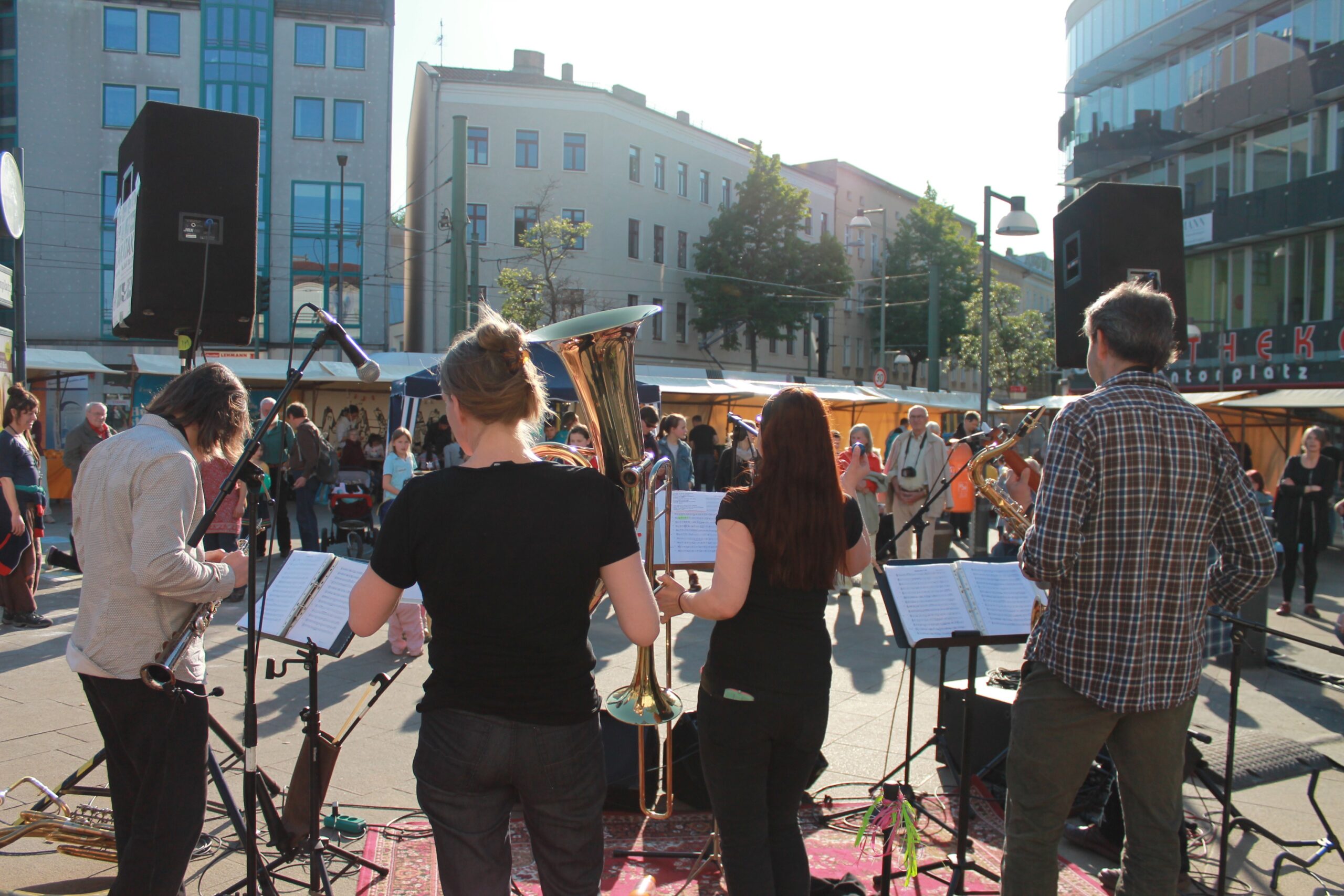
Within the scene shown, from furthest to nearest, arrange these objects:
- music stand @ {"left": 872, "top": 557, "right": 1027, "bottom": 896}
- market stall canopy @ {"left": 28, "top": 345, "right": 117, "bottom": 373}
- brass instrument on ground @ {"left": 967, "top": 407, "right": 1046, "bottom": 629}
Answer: market stall canopy @ {"left": 28, "top": 345, "right": 117, "bottom": 373} → brass instrument on ground @ {"left": 967, "top": 407, "right": 1046, "bottom": 629} → music stand @ {"left": 872, "top": 557, "right": 1027, "bottom": 896}

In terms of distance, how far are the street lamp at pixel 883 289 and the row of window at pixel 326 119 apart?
52.0ft

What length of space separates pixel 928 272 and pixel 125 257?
42052mm

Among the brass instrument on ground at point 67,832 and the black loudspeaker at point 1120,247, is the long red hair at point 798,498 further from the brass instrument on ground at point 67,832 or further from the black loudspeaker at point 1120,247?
the black loudspeaker at point 1120,247

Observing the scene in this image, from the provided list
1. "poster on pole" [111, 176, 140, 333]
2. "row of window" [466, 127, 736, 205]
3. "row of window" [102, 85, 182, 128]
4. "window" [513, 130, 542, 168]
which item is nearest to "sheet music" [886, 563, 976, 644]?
"poster on pole" [111, 176, 140, 333]

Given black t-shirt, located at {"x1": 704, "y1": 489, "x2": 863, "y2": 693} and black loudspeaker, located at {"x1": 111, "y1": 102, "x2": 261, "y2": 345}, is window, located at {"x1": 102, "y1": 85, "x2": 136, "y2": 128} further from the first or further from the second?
black t-shirt, located at {"x1": 704, "y1": 489, "x2": 863, "y2": 693}

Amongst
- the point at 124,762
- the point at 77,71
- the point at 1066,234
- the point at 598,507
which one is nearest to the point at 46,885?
the point at 124,762

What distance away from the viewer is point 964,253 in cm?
4400

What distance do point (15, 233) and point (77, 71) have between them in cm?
2494

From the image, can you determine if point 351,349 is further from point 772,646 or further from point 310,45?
point 310,45

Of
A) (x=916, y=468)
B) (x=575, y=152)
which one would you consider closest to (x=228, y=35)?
(x=575, y=152)

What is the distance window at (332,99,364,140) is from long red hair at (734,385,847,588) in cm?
2973

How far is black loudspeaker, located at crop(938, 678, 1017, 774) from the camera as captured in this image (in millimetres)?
4098

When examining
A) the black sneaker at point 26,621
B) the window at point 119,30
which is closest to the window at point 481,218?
Answer: the window at point 119,30

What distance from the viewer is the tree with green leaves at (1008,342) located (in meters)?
38.4
